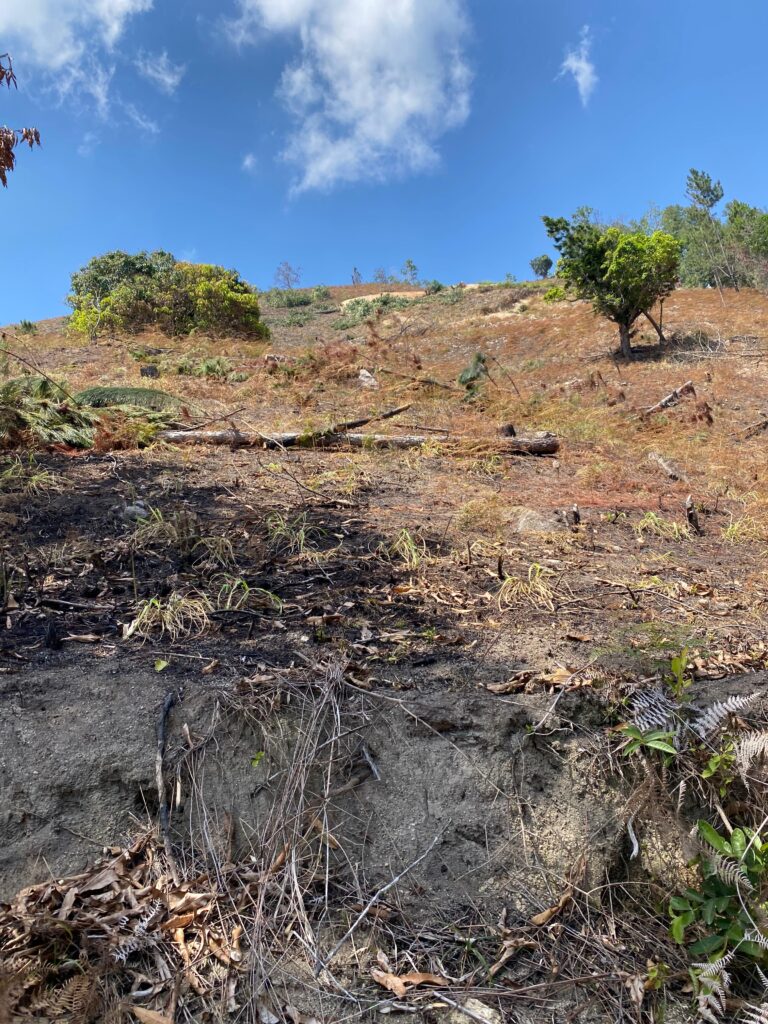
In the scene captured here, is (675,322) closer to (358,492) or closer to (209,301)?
(209,301)

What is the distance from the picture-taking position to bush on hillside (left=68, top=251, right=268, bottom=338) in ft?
52.0

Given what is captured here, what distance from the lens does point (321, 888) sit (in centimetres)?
206

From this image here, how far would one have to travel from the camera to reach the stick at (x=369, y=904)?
74.8 inches

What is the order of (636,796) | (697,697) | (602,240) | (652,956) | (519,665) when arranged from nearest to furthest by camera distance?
(652,956), (636,796), (697,697), (519,665), (602,240)

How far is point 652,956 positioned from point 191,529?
9.86ft

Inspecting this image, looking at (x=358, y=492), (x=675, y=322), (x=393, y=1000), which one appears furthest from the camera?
(x=675, y=322)

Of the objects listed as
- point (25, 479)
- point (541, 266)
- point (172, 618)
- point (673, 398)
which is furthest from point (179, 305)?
point (541, 266)

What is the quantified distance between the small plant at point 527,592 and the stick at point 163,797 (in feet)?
5.46

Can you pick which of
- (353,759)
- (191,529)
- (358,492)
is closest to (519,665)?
(353,759)

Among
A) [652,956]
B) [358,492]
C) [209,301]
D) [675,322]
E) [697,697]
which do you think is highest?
[209,301]

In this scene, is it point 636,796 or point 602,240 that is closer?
point 636,796

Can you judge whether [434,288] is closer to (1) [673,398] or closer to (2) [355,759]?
(1) [673,398]

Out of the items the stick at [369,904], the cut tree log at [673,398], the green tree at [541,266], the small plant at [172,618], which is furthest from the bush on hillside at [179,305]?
the green tree at [541,266]

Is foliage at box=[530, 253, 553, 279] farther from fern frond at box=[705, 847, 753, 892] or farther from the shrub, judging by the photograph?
fern frond at box=[705, 847, 753, 892]
